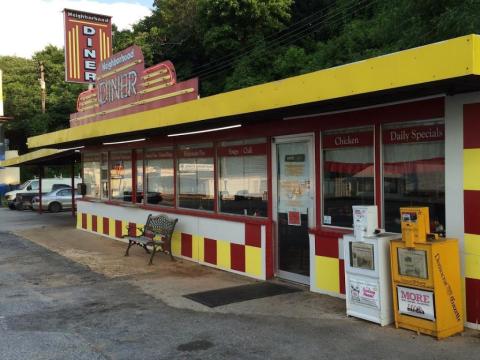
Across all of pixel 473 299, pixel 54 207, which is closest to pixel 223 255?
pixel 473 299

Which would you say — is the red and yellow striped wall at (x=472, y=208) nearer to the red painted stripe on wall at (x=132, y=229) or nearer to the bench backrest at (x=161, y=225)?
the bench backrest at (x=161, y=225)

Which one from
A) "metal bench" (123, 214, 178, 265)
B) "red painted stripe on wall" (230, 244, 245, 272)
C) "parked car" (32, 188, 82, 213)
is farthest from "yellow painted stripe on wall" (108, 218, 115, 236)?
"parked car" (32, 188, 82, 213)

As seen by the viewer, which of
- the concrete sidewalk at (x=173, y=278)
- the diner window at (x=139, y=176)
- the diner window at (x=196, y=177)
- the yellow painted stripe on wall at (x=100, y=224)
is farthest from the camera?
the yellow painted stripe on wall at (x=100, y=224)

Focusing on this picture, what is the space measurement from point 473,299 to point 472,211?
89 centimetres

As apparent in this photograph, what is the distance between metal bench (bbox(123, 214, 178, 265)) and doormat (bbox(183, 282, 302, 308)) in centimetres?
246

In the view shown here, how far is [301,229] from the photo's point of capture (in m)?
7.49

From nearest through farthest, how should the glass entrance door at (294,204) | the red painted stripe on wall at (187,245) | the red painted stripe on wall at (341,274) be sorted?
the red painted stripe on wall at (341,274) → the glass entrance door at (294,204) → the red painted stripe on wall at (187,245)

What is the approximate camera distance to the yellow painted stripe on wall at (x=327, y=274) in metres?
6.75

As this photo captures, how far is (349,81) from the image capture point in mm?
5395

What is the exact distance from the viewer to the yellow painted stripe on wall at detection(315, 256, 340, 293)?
266 inches

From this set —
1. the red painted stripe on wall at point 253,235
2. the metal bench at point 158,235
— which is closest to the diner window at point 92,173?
the metal bench at point 158,235

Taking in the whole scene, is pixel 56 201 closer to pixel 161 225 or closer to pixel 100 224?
pixel 100 224

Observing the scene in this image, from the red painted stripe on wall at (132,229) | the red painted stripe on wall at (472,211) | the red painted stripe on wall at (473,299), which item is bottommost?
the red painted stripe on wall at (473,299)

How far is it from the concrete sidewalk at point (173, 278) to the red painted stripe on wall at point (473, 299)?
131 centimetres
